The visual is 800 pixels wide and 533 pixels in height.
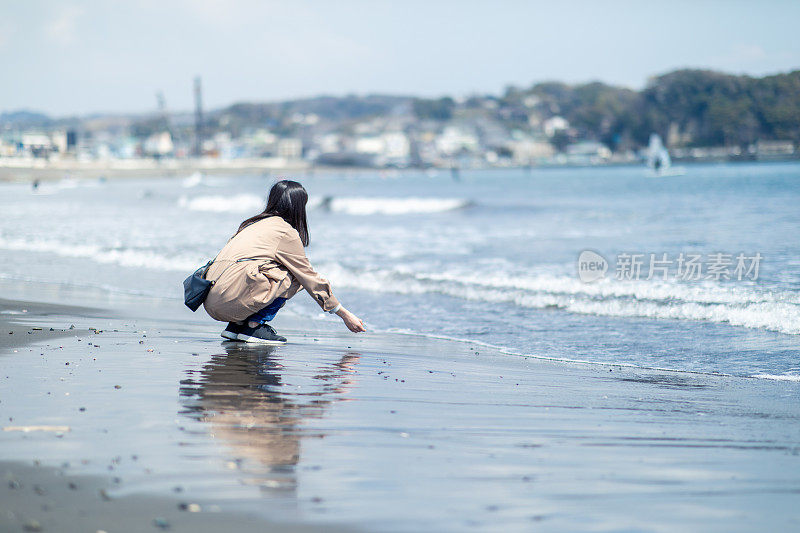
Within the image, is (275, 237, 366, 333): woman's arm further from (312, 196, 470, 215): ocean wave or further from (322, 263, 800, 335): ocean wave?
(312, 196, 470, 215): ocean wave

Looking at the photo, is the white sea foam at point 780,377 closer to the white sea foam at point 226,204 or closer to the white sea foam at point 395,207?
the white sea foam at point 395,207

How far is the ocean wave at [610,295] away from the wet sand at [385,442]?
2.71 meters

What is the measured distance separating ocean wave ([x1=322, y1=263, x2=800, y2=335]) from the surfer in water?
4.16m

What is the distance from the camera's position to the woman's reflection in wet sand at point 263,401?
3359 mm

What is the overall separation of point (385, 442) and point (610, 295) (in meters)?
6.57

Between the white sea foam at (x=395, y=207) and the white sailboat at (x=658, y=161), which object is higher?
the white sailboat at (x=658, y=161)

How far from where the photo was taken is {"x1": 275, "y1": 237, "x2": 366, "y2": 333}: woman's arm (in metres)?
5.76

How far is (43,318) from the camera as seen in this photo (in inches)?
307

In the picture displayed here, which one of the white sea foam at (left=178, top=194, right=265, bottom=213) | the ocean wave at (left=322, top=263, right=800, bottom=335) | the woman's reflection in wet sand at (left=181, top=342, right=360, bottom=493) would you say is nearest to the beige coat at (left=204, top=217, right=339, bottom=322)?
the woman's reflection in wet sand at (left=181, top=342, right=360, bottom=493)

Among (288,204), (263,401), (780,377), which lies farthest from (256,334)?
(780,377)

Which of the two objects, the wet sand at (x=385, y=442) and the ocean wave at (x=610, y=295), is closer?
the wet sand at (x=385, y=442)

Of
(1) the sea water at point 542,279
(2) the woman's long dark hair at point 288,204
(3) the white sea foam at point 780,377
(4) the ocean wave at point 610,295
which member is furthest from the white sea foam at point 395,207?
(3) the white sea foam at point 780,377

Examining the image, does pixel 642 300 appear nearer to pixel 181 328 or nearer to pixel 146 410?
pixel 181 328

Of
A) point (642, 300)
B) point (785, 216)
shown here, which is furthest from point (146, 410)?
point (785, 216)
